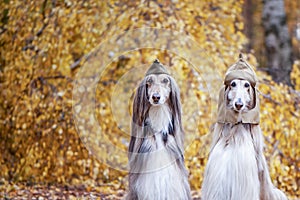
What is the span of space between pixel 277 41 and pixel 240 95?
14.1ft

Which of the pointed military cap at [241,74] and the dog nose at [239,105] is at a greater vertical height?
the pointed military cap at [241,74]

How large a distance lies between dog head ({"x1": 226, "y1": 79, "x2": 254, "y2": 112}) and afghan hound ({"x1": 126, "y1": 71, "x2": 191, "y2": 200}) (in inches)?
17.9

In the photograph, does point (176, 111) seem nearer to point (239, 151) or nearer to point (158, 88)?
point (158, 88)

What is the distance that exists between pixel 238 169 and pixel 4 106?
4750 millimetres

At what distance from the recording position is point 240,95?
187 inches

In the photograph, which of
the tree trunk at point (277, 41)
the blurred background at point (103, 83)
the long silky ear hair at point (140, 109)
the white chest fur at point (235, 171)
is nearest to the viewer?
the white chest fur at point (235, 171)

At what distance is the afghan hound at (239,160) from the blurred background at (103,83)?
2.87 m

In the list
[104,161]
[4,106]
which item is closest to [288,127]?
[104,161]

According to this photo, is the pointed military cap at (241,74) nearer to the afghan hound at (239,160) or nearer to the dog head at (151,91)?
the afghan hound at (239,160)

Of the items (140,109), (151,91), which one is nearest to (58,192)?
A: (140,109)

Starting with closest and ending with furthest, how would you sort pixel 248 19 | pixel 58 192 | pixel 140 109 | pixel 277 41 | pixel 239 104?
pixel 239 104
pixel 140 109
pixel 58 192
pixel 277 41
pixel 248 19

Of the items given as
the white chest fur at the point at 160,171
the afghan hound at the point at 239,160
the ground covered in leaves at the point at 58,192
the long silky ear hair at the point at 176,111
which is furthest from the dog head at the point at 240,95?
the ground covered in leaves at the point at 58,192

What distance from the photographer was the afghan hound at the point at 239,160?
15.5 feet

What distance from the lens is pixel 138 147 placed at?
4.93 meters
